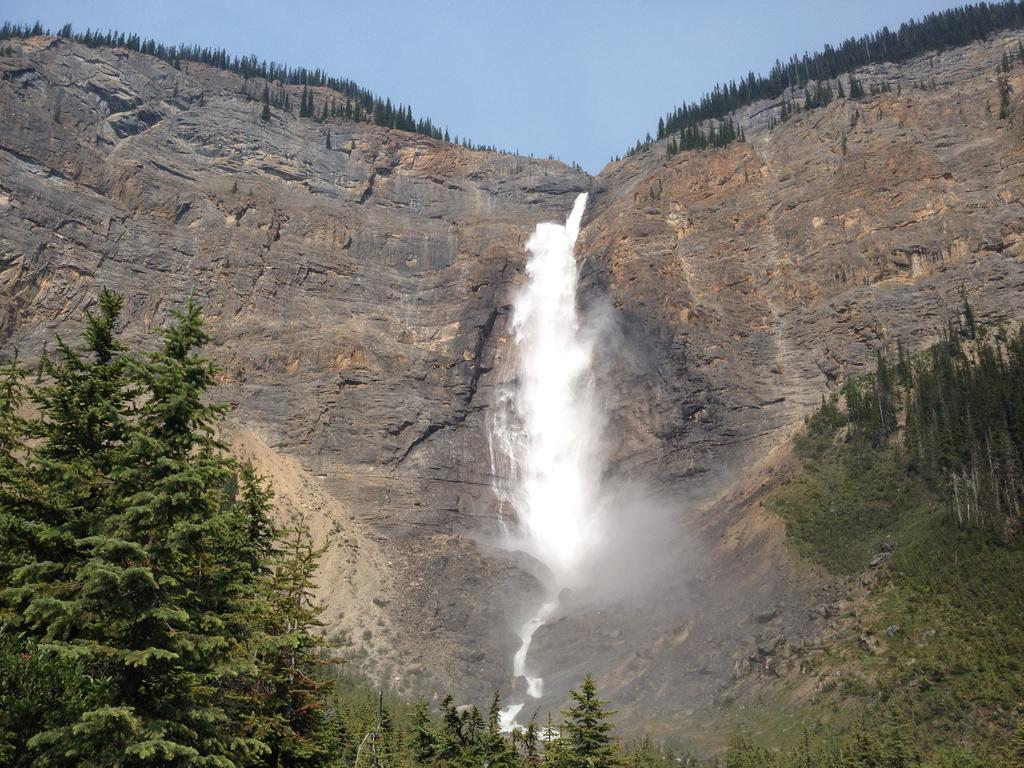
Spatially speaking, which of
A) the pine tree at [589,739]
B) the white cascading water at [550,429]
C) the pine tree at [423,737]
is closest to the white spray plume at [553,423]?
the white cascading water at [550,429]

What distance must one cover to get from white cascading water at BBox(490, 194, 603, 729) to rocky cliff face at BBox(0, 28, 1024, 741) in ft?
9.67

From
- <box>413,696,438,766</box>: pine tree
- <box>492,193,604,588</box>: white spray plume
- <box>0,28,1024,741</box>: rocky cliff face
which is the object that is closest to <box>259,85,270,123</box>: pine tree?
<box>0,28,1024,741</box>: rocky cliff face

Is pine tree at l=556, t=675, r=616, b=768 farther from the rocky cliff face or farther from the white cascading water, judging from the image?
the white cascading water

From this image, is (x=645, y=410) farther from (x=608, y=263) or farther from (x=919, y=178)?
(x=919, y=178)

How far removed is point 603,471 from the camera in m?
98.9

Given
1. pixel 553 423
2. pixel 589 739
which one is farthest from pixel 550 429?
pixel 589 739

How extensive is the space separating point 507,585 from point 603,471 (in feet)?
65.4

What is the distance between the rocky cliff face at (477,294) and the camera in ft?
256

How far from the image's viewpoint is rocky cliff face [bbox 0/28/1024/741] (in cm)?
7806

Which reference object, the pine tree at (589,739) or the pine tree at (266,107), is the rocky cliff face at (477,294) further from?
the pine tree at (589,739)

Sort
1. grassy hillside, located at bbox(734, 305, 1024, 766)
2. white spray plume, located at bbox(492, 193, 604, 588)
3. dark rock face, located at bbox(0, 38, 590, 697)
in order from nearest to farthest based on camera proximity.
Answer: grassy hillside, located at bbox(734, 305, 1024, 766) → dark rock face, located at bbox(0, 38, 590, 697) → white spray plume, located at bbox(492, 193, 604, 588)

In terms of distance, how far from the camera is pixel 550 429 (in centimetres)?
10688

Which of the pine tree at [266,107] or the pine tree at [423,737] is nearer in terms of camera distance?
the pine tree at [423,737]

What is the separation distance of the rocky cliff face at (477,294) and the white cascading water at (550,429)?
295 cm
